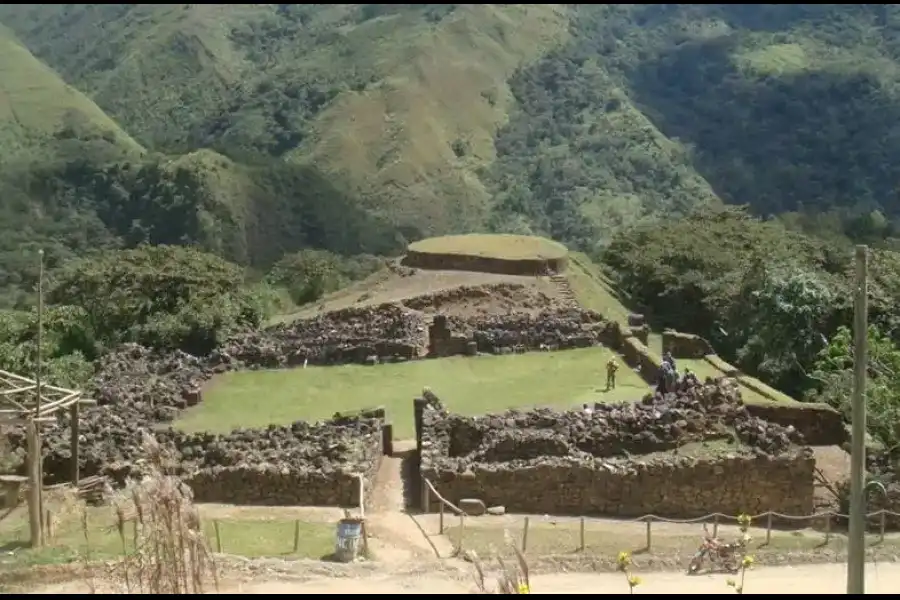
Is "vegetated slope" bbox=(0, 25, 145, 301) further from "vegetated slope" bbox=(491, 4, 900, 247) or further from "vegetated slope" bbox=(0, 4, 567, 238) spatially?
"vegetated slope" bbox=(491, 4, 900, 247)

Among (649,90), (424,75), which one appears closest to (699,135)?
(649,90)

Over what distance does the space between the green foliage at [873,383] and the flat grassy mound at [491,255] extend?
18137 mm

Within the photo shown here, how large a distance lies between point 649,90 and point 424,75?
115 feet

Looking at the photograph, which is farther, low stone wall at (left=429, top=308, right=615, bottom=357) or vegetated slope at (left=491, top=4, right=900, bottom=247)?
vegetated slope at (left=491, top=4, right=900, bottom=247)

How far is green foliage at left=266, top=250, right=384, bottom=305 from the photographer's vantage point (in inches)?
1969

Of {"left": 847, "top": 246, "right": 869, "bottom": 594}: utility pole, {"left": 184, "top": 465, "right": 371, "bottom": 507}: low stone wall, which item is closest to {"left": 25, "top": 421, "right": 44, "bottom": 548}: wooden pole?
{"left": 184, "top": 465, "right": 371, "bottom": 507}: low stone wall

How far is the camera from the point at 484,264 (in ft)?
146

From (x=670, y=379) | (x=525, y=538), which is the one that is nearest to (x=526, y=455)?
(x=525, y=538)

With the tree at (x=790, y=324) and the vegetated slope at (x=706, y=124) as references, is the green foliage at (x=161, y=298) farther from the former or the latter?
the vegetated slope at (x=706, y=124)

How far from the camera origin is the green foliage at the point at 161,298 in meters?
32.4

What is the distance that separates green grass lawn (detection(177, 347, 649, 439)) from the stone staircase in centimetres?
986

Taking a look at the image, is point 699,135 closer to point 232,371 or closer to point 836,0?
point 836,0

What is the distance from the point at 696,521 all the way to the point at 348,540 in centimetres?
555

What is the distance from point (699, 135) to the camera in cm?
12975
